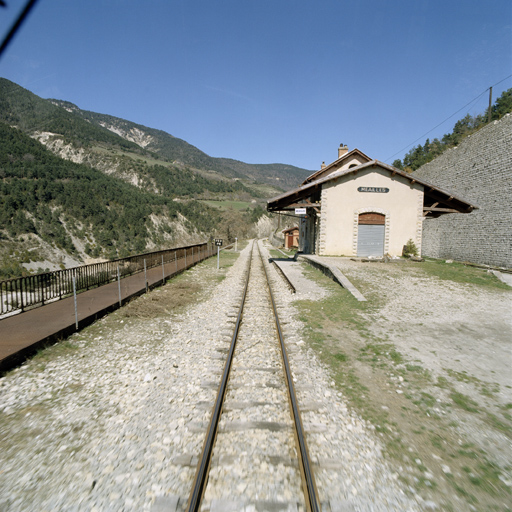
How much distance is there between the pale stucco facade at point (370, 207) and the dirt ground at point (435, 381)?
10.2 meters

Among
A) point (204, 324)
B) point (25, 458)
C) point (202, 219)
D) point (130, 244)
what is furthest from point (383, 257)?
point (202, 219)

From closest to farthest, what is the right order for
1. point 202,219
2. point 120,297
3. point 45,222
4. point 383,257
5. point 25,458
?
point 25,458 → point 120,297 → point 383,257 → point 45,222 → point 202,219

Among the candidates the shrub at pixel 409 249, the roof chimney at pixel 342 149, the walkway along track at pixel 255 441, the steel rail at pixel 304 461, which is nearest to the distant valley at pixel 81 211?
the walkway along track at pixel 255 441

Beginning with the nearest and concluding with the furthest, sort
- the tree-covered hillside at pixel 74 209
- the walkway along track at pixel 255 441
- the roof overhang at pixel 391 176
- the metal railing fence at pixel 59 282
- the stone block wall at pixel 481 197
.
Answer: the walkway along track at pixel 255 441, the metal railing fence at pixel 59 282, the roof overhang at pixel 391 176, the stone block wall at pixel 481 197, the tree-covered hillside at pixel 74 209

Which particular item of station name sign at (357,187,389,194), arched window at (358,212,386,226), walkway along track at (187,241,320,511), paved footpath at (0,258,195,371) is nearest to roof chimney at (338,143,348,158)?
station name sign at (357,187,389,194)

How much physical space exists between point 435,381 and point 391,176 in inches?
705

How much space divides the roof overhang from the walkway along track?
14.7 m

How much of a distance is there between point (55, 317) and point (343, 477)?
7.12m

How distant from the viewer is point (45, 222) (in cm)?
4919

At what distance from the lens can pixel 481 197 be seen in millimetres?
21781

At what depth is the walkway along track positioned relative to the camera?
250 centimetres

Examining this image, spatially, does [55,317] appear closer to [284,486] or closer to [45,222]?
[284,486]

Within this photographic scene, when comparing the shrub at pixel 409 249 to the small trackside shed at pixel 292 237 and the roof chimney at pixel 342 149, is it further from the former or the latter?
the small trackside shed at pixel 292 237

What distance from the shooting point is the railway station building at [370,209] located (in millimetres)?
19594
